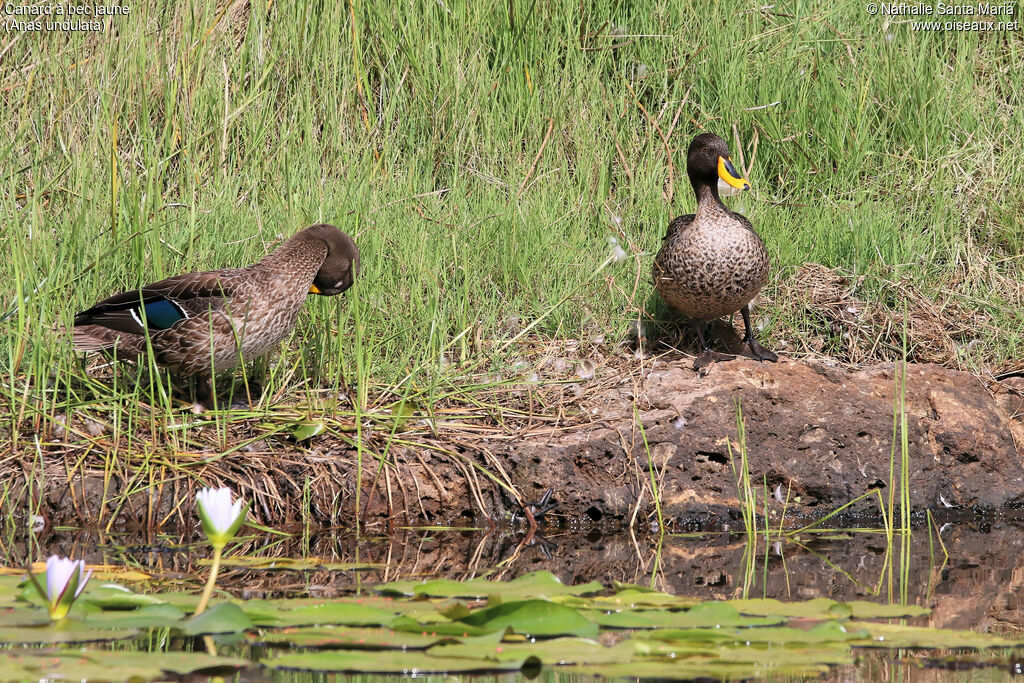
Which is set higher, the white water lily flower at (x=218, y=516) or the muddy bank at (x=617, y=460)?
the muddy bank at (x=617, y=460)

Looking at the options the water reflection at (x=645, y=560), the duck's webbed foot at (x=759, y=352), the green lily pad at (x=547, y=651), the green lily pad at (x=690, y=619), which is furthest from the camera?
the duck's webbed foot at (x=759, y=352)

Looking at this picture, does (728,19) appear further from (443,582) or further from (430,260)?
(443,582)

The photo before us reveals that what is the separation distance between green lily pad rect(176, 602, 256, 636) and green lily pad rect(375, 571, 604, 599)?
49 centimetres

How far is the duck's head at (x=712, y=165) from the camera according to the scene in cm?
532

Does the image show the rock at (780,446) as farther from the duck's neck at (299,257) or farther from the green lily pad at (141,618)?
the green lily pad at (141,618)

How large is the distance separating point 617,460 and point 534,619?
192 centimetres

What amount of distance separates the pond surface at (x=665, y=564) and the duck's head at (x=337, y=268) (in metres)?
0.99

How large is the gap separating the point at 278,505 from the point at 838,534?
2.06 metres

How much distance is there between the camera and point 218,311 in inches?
169

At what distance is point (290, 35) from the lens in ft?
21.7

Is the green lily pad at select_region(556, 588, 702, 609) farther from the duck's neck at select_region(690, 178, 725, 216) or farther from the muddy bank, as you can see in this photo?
the duck's neck at select_region(690, 178, 725, 216)

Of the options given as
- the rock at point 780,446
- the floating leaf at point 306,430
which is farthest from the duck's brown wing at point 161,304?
the rock at point 780,446

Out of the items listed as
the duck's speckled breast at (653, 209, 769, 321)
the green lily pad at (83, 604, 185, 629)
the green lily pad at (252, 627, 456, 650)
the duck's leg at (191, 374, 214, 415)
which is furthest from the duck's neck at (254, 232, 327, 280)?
the green lily pad at (252, 627, 456, 650)

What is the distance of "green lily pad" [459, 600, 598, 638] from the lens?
2479 millimetres
